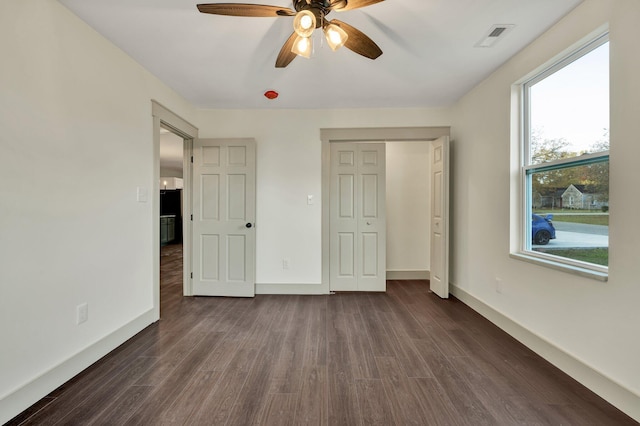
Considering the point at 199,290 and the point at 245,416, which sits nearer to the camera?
the point at 245,416

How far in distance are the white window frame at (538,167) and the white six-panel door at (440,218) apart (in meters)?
0.98

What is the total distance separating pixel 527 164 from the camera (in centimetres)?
248

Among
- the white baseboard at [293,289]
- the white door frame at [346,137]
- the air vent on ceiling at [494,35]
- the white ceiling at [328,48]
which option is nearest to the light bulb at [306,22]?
the white ceiling at [328,48]

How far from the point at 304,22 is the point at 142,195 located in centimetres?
210

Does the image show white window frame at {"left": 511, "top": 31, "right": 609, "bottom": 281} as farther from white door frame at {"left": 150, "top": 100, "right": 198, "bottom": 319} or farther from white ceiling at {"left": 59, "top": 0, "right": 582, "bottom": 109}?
white door frame at {"left": 150, "top": 100, "right": 198, "bottom": 319}

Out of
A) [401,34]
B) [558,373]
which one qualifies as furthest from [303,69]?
[558,373]

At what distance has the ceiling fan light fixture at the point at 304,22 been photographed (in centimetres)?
153

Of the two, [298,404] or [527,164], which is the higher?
[527,164]

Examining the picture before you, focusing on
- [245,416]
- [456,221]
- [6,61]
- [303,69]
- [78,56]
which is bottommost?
[245,416]

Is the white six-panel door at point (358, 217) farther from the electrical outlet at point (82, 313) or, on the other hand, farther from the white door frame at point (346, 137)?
the electrical outlet at point (82, 313)

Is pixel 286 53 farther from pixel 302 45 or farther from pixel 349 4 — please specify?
pixel 349 4

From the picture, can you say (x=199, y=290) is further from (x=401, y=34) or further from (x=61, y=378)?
(x=401, y=34)

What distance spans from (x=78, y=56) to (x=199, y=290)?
2662 millimetres

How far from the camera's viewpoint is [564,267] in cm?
198
